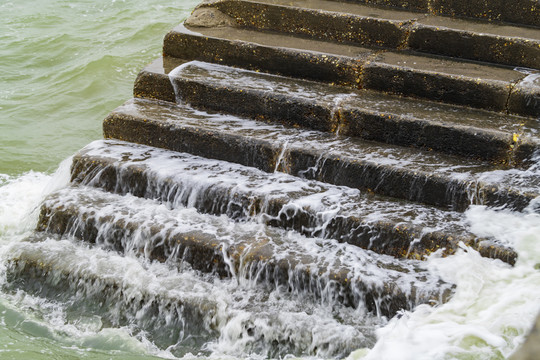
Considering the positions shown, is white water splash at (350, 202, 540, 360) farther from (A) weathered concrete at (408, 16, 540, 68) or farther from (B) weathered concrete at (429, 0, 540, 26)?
(B) weathered concrete at (429, 0, 540, 26)

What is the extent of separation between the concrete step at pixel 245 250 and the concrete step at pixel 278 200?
86 millimetres

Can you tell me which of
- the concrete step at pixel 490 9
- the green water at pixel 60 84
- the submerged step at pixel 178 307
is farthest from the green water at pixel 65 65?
the concrete step at pixel 490 9

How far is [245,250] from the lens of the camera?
162 inches

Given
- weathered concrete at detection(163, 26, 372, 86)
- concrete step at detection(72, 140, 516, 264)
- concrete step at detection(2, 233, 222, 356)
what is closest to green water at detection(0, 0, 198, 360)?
concrete step at detection(2, 233, 222, 356)

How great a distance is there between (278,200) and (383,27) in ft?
6.80

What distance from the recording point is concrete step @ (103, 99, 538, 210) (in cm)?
428

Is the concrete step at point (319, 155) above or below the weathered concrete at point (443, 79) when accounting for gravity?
below

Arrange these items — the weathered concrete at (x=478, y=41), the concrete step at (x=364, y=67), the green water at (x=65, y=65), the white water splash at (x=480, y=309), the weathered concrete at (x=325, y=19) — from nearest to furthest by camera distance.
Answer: the white water splash at (x=480, y=309) < the concrete step at (x=364, y=67) < the weathered concrete at (x=478, y=41) < the weathered concrete at (x=325, y=19) < the green water at (x=65, y=65)

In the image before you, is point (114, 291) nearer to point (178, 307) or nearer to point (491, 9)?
point (178, 307)

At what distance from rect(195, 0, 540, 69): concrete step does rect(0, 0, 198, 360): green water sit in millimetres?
1855

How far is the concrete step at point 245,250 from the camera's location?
12.4ft

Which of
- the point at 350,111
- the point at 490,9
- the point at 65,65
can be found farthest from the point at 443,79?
the point at 65,65

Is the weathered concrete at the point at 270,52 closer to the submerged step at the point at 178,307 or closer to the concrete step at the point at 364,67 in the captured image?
the concrete step at the point at 364,67

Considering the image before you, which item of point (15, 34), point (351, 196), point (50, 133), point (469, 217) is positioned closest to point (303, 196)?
point (351, 196)
